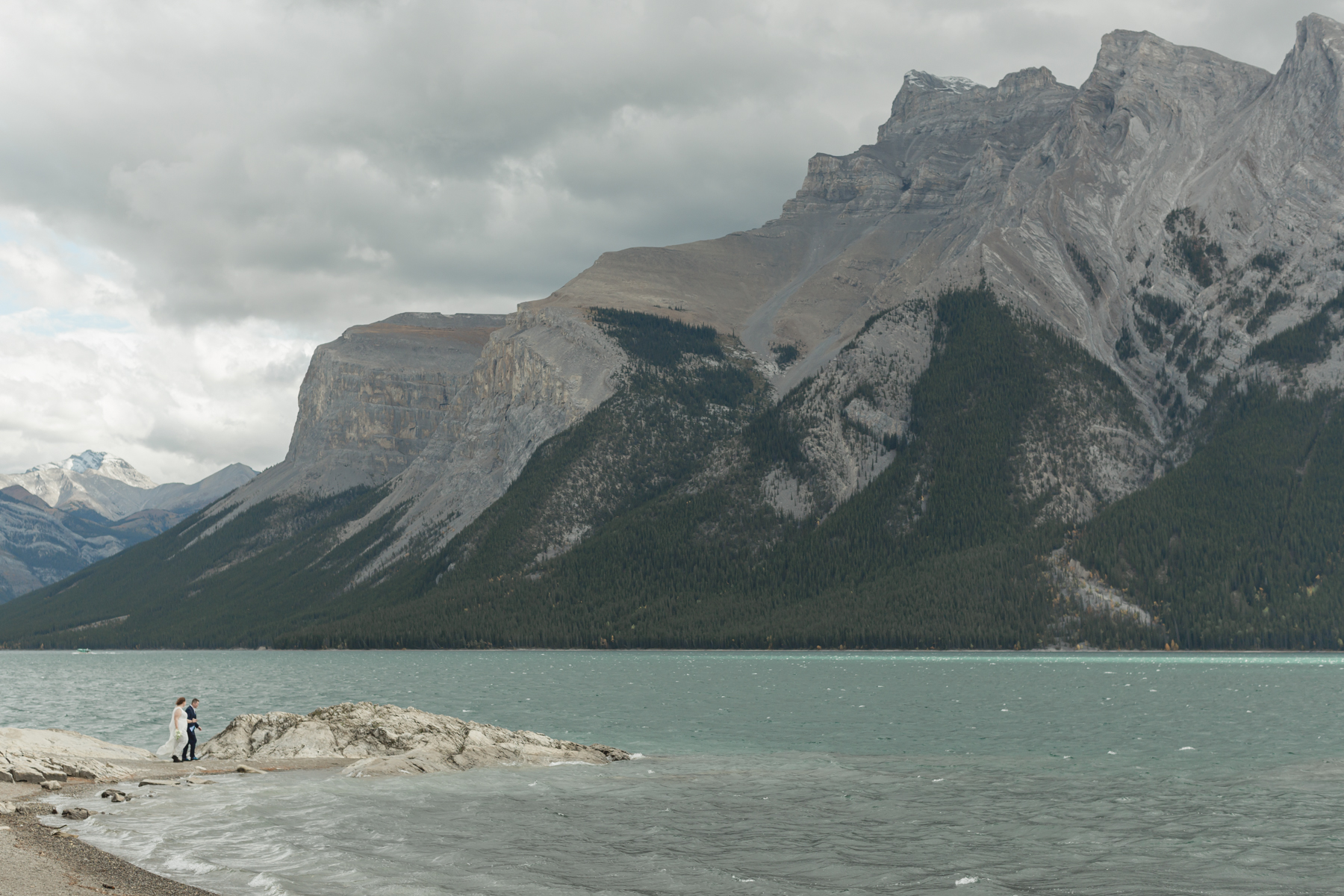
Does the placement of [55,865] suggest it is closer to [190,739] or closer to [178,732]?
[178,732]

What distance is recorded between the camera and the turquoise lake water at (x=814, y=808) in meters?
29.3

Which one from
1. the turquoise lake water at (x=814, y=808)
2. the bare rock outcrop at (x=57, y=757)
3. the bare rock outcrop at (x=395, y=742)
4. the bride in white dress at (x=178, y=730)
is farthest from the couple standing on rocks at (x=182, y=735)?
the turquoise lake water at (x=814, y=808)

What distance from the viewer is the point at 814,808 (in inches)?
1598

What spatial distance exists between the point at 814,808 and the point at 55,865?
82.0 ft

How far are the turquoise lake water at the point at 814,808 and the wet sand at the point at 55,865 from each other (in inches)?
45.0

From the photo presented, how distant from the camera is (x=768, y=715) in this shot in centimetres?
8325

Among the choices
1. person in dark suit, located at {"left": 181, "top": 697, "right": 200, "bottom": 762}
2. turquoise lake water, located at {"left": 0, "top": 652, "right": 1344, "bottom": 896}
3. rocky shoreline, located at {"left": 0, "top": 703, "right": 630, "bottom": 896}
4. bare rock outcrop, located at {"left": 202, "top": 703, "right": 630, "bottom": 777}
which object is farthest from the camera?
person in dark suit, located at {"left": 181, "top": 697, "right": 200, "bottom": 762}

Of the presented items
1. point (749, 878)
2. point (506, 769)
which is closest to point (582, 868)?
point (749, 878)

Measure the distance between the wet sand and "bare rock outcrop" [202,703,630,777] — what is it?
48.9 ft

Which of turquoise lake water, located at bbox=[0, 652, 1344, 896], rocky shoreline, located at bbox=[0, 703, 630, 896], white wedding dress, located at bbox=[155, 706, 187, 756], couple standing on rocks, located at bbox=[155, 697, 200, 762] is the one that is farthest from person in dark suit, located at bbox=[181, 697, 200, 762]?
turquoise lake water, located at bbox=[0, 652, 1344, 896]

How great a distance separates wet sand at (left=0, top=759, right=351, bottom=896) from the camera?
25578mm

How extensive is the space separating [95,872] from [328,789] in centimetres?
1830

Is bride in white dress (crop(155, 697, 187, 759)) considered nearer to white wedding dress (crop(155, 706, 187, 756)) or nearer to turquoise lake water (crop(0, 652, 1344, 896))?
white wedding dress (crop(155, 706, 187, 756))

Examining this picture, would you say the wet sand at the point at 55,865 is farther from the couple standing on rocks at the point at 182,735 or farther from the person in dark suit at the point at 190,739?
the person in dark suit at the point at 190,739
